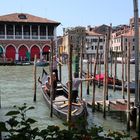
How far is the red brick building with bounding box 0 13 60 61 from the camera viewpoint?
41594 millimetres

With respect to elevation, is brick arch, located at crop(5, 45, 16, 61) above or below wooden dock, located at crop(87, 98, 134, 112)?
above

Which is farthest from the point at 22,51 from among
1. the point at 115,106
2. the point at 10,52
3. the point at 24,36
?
the point at 115,106

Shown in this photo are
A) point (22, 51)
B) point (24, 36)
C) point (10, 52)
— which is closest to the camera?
point (10, 52)

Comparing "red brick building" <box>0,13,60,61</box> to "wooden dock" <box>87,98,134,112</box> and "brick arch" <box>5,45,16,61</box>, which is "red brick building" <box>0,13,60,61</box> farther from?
"wooden dock" <box>87,98,134,112</box>

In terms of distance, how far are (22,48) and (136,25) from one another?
3530cm

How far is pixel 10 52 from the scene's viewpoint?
41844 mm

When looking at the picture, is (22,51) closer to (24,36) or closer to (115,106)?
(24,36)

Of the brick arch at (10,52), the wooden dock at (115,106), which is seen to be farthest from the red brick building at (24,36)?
the wooden dock at (115,106)

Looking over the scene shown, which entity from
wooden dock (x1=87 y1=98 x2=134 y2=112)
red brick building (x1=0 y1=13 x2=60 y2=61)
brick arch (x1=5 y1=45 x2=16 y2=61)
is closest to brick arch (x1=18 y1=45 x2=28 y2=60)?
red brick building (x1=0 y1=13 x2=60 y2=61)

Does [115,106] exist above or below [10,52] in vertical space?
below

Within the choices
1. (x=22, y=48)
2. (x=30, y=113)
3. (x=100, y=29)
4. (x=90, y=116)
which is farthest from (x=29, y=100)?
(x=100, y=29)

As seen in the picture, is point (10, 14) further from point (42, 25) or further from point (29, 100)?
point (29, 100)

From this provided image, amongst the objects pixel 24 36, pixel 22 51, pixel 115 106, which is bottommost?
pixel 115 106

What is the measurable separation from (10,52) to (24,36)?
2298mm
